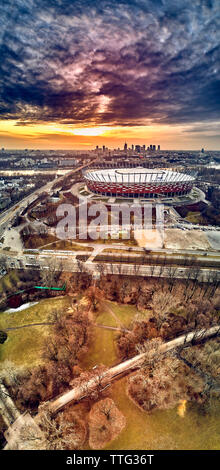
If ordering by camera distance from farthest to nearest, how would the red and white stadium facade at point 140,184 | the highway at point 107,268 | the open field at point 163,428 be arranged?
the red and white stadium facade at point 140,184 → the highway at point 107,268 → the open field at point 163,428

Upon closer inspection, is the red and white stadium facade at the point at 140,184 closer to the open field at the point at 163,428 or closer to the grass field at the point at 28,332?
the grass field at the point at 28,332

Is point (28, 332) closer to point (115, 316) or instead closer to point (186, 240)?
point (115, 316)

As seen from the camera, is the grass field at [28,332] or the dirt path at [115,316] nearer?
the grass field at [28,332]

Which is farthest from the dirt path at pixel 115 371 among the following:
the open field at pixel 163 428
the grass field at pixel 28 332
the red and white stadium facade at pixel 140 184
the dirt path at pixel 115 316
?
the red and white stadium facade at pixel 140 184

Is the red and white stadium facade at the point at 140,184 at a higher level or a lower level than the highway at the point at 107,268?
higher

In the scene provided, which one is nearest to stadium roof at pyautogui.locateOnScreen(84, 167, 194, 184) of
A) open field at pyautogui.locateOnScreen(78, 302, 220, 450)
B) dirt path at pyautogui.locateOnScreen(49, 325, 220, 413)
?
dirt path at pyautogui.locateOnScreen(49, 325, 220, 413)

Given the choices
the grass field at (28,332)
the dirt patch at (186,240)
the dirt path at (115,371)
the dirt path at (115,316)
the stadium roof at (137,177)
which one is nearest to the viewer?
the dirt path at (115,371)

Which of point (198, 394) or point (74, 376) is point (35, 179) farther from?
point (198, 394)

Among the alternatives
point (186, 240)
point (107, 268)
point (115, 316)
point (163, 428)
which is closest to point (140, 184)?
point (186, 240)

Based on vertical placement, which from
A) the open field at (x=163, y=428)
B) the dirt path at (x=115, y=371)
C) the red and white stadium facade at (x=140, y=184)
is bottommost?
the open field at (x=163, y=428)

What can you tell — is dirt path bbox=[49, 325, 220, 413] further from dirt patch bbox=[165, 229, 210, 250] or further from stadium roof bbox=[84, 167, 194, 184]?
stadium roof bbox=[84, 167, 194, 184]
